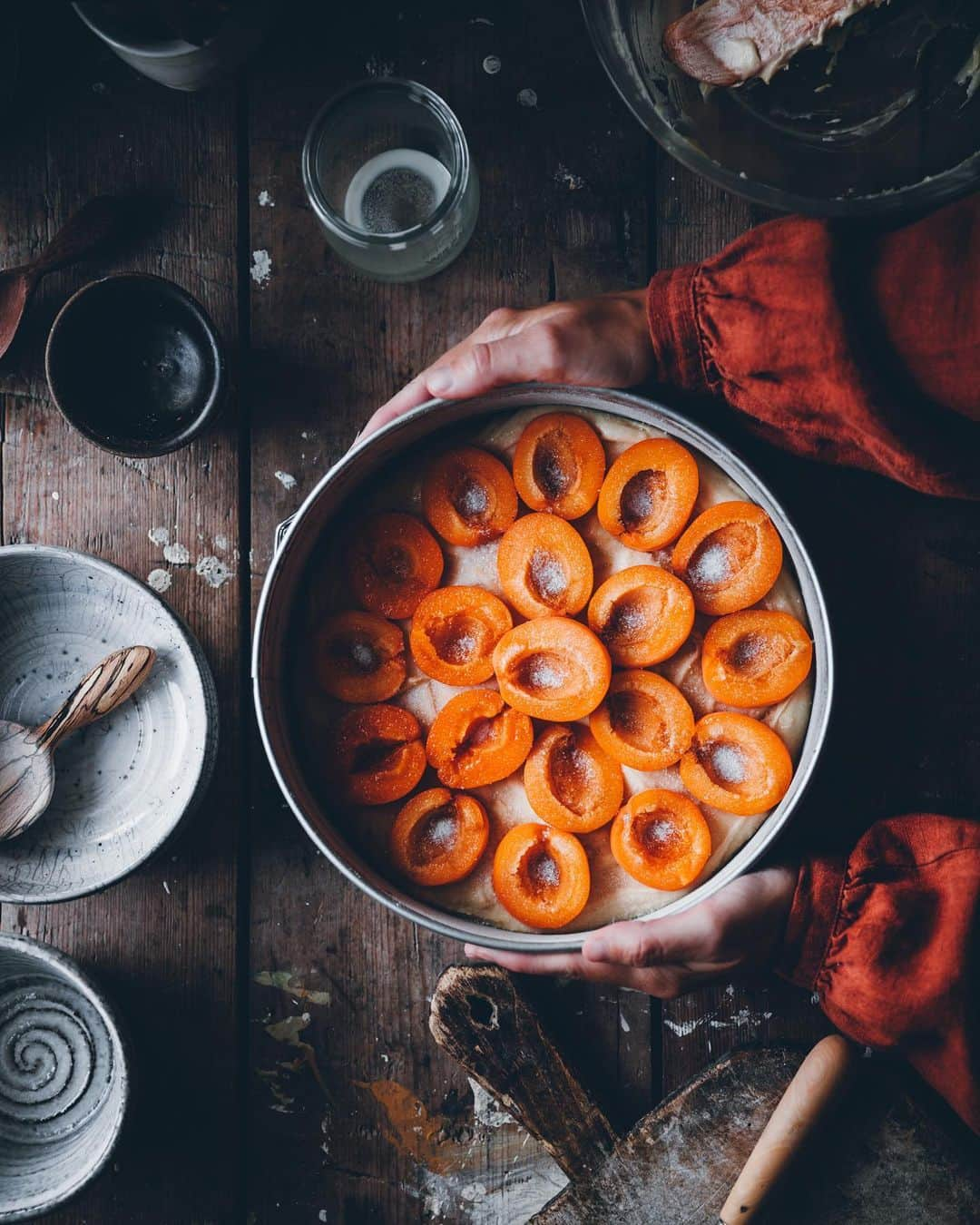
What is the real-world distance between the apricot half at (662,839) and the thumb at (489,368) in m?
0.41

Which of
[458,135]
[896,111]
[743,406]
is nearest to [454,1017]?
[743,406]

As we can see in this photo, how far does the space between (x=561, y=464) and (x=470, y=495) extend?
95mm

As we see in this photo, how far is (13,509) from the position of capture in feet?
3.65

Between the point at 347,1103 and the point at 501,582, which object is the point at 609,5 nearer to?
the point at 501,582

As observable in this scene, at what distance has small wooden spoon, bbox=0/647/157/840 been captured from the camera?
39.2 inches

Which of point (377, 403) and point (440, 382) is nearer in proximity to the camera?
point (440, 382)

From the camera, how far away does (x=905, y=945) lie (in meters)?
0.95

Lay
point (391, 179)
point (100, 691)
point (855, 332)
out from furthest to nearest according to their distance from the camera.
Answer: point (391, 179), point (100, 691), point (855, 332)

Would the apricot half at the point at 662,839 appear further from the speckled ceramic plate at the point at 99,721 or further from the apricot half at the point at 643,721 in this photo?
the speckled ceramic plate at the point at 99,721

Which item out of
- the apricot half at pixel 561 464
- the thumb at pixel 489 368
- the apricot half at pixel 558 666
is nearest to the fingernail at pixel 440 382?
the thumb at pixel 489 368

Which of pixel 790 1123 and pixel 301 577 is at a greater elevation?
pixel 301 577

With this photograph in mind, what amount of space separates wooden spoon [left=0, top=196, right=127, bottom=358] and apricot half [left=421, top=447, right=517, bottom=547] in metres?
0.43

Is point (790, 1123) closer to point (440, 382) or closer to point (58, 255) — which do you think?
point (440, 382)

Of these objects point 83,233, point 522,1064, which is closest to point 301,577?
point 83,233
